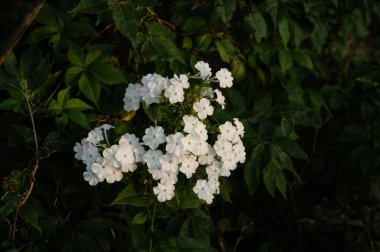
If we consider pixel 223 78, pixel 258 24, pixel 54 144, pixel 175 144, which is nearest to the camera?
pixel 175 144

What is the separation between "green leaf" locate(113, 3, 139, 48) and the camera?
185cm

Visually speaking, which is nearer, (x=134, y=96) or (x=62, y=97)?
(x=134, y=96)

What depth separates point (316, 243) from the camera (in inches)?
111

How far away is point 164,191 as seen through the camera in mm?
1597

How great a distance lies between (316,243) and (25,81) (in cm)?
186

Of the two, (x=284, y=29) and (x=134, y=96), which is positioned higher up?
(x=284, y=29)

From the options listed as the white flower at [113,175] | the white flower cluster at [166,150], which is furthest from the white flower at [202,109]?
the white flower at [113,175]

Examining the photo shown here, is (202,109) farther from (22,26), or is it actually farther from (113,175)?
(22,26)

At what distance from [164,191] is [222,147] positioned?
238mm

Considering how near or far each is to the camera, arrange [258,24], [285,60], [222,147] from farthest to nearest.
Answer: [285,60] → [258,24] → [222,147]

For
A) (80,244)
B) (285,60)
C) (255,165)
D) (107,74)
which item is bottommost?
(80,244)

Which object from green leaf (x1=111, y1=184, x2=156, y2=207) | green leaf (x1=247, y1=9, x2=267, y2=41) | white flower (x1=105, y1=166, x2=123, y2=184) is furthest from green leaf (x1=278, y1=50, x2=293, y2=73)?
white flower (x1=105, y1=166, x2=123, y2=184)

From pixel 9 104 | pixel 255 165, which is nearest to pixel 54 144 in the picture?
pixel 9 104

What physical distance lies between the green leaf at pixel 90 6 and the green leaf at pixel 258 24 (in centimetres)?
82
